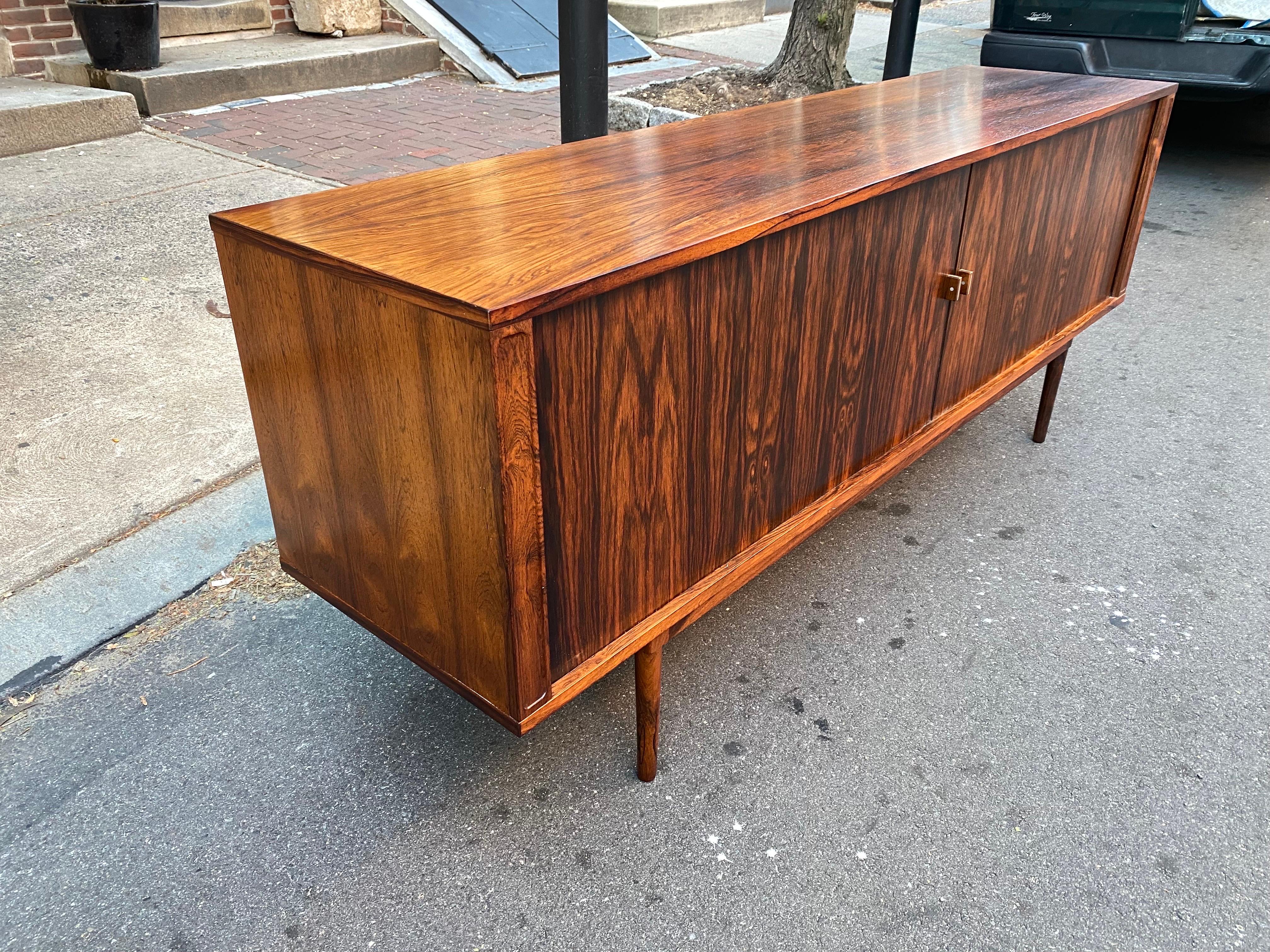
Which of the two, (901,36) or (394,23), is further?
(394,23)

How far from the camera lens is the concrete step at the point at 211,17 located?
6.12 metres

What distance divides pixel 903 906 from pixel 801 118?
156 centimetres

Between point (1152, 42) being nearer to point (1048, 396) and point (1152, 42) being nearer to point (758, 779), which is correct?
point (1048, 396)

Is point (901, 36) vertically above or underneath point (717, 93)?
above

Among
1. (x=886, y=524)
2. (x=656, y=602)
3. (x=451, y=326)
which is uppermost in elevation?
(x=451, y=326)

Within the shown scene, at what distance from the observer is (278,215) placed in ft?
4.50

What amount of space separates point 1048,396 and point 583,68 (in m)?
1.56

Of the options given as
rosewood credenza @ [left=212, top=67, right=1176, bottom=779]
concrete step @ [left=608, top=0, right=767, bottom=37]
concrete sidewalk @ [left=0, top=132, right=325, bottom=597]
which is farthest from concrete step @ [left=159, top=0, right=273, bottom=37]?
rosewood credenza @ [left=212, top=67, right=1176, bottom=779]

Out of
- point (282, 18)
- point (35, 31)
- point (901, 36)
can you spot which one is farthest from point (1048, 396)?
point (282, 18)

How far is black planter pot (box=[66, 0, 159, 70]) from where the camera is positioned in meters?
5.13

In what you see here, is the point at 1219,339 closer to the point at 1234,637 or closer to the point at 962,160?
the point at 1234,637

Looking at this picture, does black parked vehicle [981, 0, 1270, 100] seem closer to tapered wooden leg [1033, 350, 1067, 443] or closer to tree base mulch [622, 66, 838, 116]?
tree base mulch [622, 66, 838, 116]

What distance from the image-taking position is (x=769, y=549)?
5.41ft

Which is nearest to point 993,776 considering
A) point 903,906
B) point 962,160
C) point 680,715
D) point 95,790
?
point 903,906
